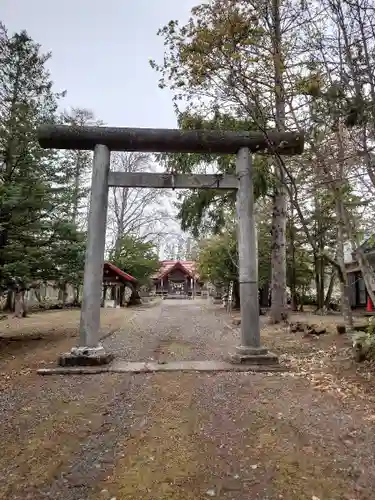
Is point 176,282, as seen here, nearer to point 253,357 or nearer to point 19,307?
point 19,307

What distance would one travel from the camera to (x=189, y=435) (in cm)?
313

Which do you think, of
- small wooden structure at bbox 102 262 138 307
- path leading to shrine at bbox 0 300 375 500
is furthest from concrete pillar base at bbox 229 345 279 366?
small wooden structure at bbox 102 262 138 307

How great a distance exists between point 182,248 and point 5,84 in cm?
4206

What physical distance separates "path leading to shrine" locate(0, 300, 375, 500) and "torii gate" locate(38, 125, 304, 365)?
37.0 inches

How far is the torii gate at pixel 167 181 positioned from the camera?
586cm

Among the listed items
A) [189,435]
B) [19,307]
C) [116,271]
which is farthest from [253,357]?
[116,271]

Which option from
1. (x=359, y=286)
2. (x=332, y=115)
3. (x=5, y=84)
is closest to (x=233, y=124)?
(x=332, y=115)

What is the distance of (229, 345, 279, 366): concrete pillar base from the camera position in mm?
5680

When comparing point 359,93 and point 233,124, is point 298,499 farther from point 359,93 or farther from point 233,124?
point 233,124

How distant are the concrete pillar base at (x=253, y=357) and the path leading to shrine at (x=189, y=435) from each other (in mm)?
473

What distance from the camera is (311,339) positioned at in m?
7.85

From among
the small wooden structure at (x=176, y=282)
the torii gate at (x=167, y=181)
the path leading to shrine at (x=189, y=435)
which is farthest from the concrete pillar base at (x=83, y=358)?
the small wooden structure at (x=176, y=282)

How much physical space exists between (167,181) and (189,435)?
4559 mm

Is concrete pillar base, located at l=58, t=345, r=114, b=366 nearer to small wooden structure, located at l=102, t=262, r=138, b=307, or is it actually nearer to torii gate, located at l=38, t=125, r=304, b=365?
torii gate, located at l=38, t=125, r=304, b=365
